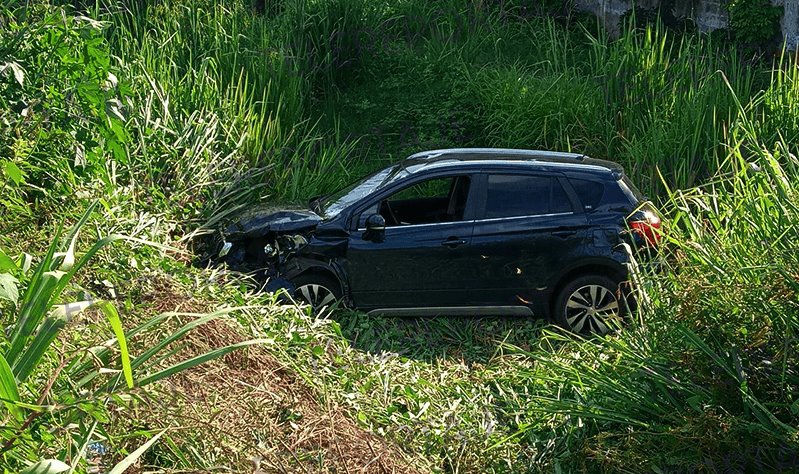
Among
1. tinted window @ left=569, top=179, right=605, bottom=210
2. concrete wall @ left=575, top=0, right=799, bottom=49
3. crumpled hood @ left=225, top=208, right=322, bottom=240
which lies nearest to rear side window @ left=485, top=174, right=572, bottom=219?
tinted window @ left=569, top=179, right=605, bottom=210

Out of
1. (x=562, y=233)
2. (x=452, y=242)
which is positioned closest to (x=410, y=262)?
(x=452, y=242)

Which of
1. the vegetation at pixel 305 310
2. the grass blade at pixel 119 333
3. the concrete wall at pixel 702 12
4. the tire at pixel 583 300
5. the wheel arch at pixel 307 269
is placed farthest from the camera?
the concrete wall at pixel 702 12

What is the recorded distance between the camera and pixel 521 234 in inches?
357

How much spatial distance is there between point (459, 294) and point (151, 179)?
2893mm

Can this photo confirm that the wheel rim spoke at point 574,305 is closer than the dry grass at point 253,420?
No

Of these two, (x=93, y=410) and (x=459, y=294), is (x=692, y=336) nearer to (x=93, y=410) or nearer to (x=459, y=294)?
(x=93, y=410)

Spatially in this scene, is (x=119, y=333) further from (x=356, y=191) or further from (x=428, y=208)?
(x=428, y=208)

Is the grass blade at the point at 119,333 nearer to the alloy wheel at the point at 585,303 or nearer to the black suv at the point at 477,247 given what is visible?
the black suv at the point at 477,247

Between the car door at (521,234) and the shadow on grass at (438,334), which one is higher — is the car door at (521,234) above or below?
above

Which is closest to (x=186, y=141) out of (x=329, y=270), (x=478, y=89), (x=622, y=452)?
(x=329, y=270)

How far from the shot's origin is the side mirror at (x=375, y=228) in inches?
353

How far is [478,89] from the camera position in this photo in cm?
1345

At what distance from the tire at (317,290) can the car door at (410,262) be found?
17 centimetres

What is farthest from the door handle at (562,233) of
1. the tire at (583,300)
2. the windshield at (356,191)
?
the windshield at (356,191)
